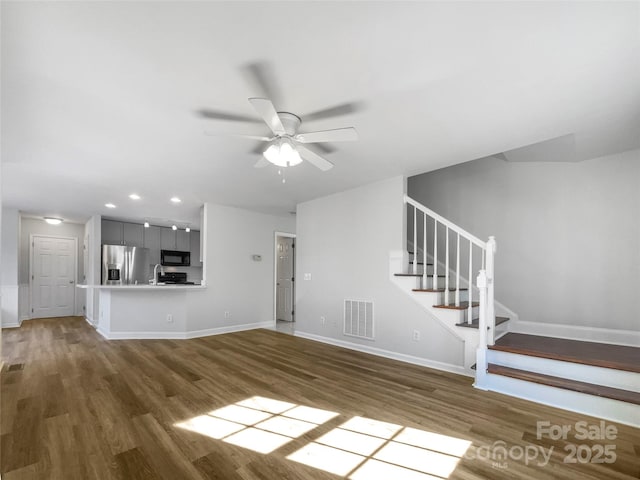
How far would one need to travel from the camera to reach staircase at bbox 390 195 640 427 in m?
2.46

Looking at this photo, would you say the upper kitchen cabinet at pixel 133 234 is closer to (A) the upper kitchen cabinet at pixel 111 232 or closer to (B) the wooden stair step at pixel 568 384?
(A) the upper kitchen cabinet at pixel 111 232

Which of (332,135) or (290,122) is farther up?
(290,122)

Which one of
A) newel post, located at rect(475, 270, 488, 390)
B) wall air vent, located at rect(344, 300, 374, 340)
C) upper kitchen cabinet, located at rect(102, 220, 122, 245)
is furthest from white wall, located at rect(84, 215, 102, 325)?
newel post, located at rect(475, 270, 488, 390)

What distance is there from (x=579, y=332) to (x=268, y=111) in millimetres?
4446

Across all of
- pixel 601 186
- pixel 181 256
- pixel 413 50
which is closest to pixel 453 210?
pixel 601 186

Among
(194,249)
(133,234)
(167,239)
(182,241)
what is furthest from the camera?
(194,249)

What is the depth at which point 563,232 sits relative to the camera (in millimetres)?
3916

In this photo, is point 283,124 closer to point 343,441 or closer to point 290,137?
point 290,137

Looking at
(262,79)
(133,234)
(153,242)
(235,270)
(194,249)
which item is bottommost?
(235,270)

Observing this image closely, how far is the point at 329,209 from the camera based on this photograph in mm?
5004

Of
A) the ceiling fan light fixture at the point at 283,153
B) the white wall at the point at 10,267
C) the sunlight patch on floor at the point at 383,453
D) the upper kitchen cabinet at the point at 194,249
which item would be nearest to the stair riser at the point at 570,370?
the sunlight patch on floor at the point at 383,453

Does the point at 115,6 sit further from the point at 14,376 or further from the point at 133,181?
the point at 14,376

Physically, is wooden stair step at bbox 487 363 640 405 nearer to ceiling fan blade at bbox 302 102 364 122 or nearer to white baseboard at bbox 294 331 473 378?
white baseboard at bbox 294 331 473 378

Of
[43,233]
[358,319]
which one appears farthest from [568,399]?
[43,233]
